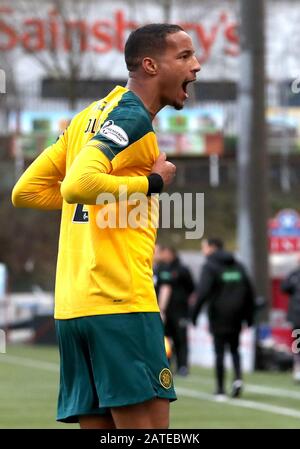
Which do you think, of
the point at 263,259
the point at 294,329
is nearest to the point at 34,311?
the point at 263,259

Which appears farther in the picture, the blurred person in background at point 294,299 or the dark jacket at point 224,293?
the blurred person in background at point 294,299

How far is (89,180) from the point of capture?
5.04 m

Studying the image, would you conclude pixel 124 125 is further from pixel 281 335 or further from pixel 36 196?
pixel 281 335

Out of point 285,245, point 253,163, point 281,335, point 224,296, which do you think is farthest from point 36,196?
point 285,245

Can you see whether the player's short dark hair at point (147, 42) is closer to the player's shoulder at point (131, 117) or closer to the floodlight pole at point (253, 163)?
the player's shoulder at point (131, 117)

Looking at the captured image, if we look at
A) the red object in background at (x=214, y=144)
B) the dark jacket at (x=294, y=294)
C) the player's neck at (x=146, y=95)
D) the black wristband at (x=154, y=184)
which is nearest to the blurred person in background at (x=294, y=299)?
the dark jacket at (x=294, y=294)

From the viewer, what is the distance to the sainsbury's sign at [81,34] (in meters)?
46.4

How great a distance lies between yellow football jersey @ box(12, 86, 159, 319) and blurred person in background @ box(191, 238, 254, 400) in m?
11.6

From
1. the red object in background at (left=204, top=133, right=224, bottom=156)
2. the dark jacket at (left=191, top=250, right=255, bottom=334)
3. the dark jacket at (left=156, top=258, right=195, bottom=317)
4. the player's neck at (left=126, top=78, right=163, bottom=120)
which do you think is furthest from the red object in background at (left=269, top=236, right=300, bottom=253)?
the player's neck at (left=126, top=78, right=163, bottom=120)

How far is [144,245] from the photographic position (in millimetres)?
5285

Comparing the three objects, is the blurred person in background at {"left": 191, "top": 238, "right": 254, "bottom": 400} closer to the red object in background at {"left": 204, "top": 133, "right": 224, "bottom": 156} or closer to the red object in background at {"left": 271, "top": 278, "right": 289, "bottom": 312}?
the red object in background at {"left": 271, "top": 278, "right": 289, "bottom": 312}

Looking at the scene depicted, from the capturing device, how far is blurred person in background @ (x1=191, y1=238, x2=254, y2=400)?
1703cm

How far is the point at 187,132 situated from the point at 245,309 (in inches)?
1160

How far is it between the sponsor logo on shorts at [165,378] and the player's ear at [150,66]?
111cm
